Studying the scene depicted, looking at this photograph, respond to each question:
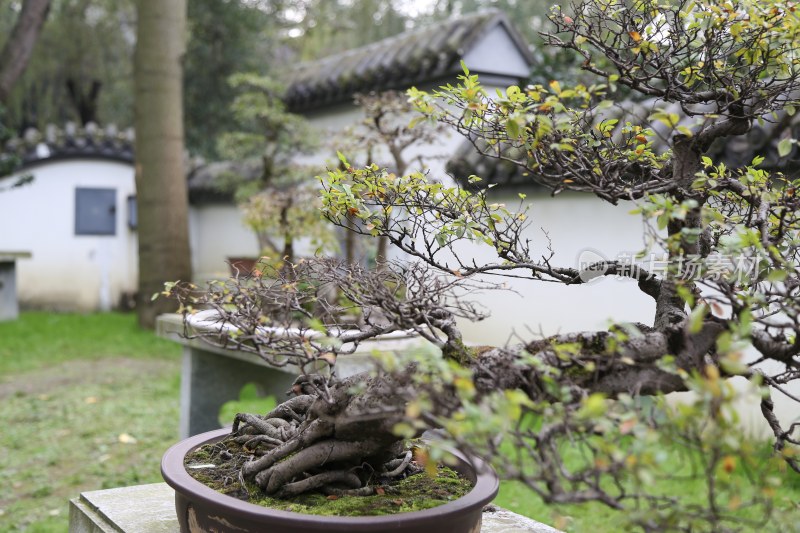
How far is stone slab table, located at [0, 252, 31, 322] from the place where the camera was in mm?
9141

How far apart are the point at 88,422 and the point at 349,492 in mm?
3811

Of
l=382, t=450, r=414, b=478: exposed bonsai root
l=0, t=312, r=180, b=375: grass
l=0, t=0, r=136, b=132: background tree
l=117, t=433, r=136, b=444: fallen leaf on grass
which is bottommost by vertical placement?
l=117, t=433, r=136, b=444: fallen leaf on grass

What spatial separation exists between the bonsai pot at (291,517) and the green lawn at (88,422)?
0.27m

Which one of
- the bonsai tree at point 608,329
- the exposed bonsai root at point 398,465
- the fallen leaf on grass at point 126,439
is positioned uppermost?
the bonsai tree at point 608,329

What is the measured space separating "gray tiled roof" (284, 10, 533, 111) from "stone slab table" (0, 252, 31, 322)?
3.83 m

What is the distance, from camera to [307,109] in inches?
339

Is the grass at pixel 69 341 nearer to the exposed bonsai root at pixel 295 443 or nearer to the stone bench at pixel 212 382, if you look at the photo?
A: the stone bench at pixel 212 382

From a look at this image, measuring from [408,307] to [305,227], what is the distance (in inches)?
150

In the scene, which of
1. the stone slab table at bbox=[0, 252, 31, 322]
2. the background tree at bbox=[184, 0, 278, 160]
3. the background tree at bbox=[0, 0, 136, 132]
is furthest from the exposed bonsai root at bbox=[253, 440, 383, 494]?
the background tree at bbox=[0, 0, 136, 132]

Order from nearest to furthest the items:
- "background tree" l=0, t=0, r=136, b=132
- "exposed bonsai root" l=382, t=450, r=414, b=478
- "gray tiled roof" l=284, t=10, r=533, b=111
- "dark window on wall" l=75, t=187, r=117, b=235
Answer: "exposed bonsai root" l=382, t=450, r=414, b=478 → "gray tiled roof" l=284, t=10, r=533, b=111 → "dark window on wall" l=75, t=187, r=117, b=235 → "background tree" l=0, t=0, r=136, b=132

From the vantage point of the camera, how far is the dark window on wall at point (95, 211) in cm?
1038

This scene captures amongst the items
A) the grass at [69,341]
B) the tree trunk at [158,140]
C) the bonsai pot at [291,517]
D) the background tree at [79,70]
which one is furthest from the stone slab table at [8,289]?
the bonsai pot at [291,517]

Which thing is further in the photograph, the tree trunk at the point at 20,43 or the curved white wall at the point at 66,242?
the curved white wall at the point at 66,242

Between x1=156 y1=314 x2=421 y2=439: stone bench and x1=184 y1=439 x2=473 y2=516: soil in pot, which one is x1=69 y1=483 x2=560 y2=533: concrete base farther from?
x1=156 y1=314 x2=421 y2=439: stone bench
